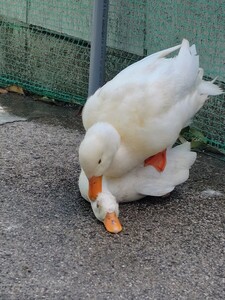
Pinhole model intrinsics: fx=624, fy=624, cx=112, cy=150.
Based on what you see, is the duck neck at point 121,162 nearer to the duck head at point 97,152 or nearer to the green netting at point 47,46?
the duck head at point 97,152

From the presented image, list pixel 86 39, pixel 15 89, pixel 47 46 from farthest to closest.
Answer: pixel 15 89 < pixel 47 46 < pixel 86 39

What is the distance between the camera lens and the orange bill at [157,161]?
11.6ft

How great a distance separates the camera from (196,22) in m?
4.55

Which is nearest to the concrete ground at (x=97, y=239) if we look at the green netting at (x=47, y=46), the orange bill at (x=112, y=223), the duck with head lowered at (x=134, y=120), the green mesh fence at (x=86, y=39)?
the orange bill at (x=112, y=223)

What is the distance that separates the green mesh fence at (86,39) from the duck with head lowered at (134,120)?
99 centimetres

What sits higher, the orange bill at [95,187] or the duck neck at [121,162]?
the duck neck at [121,162]

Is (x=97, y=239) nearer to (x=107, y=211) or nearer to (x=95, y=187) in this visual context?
(x=107, y=211)

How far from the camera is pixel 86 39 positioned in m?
5.43

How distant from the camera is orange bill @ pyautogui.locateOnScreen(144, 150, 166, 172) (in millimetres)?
3543

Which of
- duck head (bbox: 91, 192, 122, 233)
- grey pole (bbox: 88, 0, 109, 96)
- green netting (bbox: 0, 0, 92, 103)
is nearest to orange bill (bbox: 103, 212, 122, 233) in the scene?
duck head (bbox: 91, 192, 122, 233)

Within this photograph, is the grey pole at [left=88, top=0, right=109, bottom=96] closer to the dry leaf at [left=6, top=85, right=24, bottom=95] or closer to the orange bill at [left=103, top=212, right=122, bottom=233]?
the dry leaf at [left=6, top=85, right=24, bottom=95]

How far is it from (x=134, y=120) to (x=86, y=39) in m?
2.25

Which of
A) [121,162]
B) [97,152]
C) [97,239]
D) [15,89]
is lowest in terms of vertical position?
[15,89]

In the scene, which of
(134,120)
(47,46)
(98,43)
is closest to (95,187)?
(134,120)
